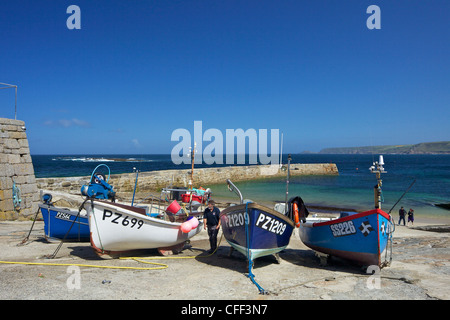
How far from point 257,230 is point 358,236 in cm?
255

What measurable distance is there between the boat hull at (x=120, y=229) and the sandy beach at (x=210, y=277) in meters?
0.46

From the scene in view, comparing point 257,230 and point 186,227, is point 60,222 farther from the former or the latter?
point 257,230

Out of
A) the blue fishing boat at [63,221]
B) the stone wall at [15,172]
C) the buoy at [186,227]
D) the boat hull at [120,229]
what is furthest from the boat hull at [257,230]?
the stone wall at [15,172]

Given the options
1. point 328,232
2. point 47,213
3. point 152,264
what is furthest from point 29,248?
point 328,232

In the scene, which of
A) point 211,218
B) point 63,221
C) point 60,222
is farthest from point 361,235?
point 60,222

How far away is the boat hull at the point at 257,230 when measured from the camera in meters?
7.71

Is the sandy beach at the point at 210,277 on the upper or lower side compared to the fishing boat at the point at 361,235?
lower

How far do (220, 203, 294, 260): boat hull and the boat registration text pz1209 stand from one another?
2546mm

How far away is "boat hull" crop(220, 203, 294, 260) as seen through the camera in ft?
25.3

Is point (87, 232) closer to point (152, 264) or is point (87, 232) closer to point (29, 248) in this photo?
point (29, 248)

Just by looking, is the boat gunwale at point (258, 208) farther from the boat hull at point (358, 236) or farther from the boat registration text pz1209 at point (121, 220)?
the boat registration text pz1209 at point (121, 220)

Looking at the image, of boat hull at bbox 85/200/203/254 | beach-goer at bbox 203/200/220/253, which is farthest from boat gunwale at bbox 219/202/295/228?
boat hull at bbox 85/200/203/254

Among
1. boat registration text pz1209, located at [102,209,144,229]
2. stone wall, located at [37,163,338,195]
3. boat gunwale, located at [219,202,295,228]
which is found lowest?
stone wall, located at [37,163,338,195]

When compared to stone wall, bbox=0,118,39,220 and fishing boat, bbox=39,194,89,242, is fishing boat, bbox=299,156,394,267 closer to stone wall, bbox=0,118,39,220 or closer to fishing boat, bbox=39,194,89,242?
fishing boat, bbox=39,194,89,242
